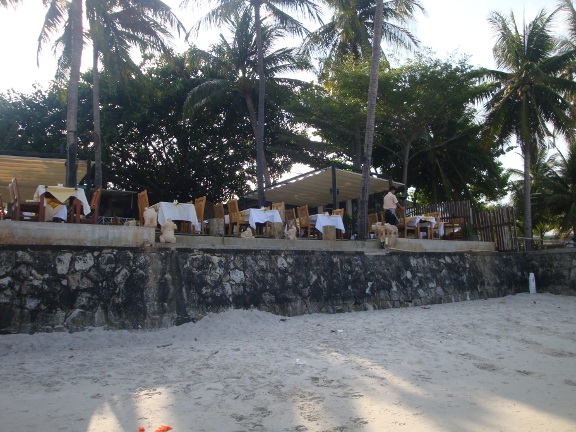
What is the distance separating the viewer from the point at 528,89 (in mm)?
16516

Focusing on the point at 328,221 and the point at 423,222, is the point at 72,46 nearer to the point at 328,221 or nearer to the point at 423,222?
the point at 328,221

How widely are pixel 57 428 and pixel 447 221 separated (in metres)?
13.2

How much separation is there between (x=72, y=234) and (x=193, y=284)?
1892 millimetres

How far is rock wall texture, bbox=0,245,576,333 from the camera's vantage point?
618 centimetres

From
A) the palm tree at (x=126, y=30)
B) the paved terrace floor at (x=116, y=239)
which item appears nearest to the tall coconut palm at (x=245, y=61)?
the palm tree at (x=126, y=30)

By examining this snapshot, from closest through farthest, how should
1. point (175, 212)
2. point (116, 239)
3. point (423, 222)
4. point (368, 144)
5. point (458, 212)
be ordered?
point (116, 239) < point (175, 212) < point (368, 144) < point (423, 222) < point (458, 212)

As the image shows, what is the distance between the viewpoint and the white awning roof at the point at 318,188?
47.5 feet

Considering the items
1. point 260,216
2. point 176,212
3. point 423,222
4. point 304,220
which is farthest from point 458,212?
point 176,212

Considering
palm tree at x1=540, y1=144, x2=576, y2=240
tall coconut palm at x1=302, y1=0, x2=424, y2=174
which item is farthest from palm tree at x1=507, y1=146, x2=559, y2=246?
tall coconut palm at x1=302, y1=0, x2=424, y2=174

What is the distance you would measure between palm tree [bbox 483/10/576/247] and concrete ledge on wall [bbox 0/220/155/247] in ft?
45.4

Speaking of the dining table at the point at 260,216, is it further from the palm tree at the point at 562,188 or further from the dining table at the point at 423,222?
the palm tree at the point at 562,188

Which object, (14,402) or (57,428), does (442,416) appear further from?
(14,402)

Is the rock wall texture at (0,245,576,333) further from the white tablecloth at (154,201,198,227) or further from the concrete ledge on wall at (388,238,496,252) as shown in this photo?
the white tablecloth at (154,201,198,227)

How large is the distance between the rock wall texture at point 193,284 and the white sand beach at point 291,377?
28 cm
